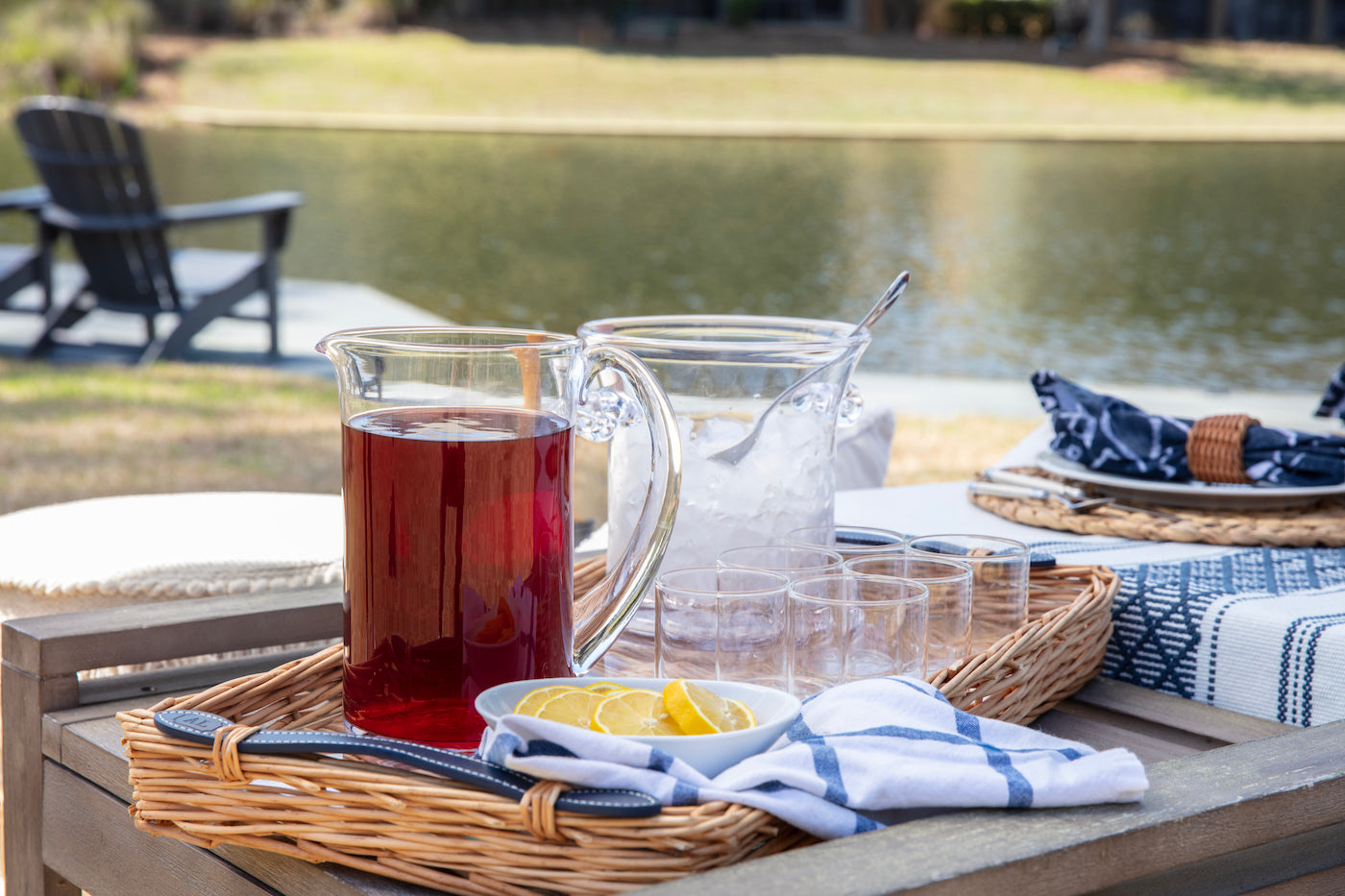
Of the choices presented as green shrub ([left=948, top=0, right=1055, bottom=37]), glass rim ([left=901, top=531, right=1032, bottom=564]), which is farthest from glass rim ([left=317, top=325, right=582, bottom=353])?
green shrub ([left=948, top=0, right=1055, bottom=37])

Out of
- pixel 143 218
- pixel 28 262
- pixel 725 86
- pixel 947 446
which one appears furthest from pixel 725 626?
pixel 725 86

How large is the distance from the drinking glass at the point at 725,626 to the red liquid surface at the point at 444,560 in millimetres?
110

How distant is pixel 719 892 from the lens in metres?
0.56

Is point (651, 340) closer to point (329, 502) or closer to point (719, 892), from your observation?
point (719, 892)

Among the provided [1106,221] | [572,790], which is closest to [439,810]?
[572,790]

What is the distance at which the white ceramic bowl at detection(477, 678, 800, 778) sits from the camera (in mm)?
653

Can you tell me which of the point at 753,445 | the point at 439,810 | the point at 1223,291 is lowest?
the point at 1223,291

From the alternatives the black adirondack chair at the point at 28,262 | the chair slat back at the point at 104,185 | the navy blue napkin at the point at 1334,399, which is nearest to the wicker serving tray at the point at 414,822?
the navy blue napkin at the point at 1334,399

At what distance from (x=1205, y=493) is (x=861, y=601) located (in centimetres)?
58

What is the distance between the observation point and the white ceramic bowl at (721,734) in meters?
0.65

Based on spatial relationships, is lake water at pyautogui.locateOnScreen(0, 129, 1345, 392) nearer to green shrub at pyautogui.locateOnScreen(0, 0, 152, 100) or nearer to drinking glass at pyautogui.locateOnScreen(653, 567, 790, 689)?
green shrub at pyautogui.locateOnScreen(0, 0, 152, 100)

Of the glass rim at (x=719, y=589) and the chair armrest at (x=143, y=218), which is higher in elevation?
the glass rim at (x=719, y=589)

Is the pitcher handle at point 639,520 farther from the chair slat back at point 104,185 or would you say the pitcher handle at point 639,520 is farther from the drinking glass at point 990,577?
the chair slat back at point 104,185

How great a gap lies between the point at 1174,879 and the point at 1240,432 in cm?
72
